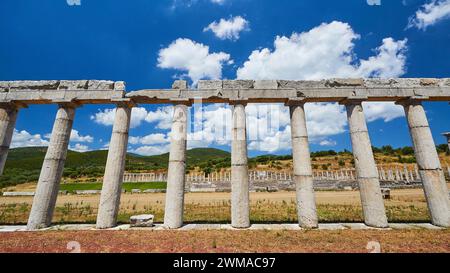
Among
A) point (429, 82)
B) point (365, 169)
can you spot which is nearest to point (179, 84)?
point (365, 169)

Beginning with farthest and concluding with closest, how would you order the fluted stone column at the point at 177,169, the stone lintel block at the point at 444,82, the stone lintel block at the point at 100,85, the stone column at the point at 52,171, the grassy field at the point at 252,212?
the grassy field at the point at 252,212, the stone lintel block at the point at 100,85, the stone lintel block at the point at 444,82, the stone column at the point at 52,171, the fluted stone column at the point at 177,169

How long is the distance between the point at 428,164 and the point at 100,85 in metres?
17.3

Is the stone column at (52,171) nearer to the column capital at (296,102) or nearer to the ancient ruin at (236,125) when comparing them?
the ancient ruin at (236,125)

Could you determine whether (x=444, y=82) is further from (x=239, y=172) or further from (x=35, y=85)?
(x=35, y=85)

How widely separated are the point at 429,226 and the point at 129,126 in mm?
15490

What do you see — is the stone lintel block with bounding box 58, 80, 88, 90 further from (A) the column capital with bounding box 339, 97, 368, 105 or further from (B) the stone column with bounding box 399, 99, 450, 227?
(B) the stone column with bounding box 399, 99, 450, 227

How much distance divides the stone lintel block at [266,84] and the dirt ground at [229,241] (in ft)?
23.3

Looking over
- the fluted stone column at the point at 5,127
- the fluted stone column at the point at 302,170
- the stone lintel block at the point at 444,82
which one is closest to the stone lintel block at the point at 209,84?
the fluted stone column at the point at 302,170

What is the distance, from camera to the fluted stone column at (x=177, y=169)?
10.9 metres

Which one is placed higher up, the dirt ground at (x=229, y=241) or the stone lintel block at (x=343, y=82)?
the stone lintel block at (x=343, y=82)

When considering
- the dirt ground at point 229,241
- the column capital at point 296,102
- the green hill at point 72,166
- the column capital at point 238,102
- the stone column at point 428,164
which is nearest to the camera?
the dirt ground at point 229,241

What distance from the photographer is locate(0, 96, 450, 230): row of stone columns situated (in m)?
10.8

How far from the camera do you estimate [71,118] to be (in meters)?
12.7

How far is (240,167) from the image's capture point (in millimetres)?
11281
